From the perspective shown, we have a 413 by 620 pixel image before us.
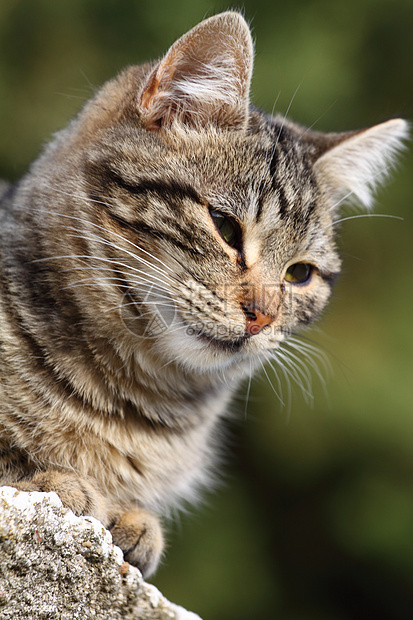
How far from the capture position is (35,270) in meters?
1.17

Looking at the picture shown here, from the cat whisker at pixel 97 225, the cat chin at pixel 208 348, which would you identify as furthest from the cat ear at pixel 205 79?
the cat chin at pixel 208 348

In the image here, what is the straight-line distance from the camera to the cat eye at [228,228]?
1130mm

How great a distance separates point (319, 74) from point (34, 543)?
170 cm

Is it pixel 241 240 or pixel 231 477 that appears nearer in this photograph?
pixel 241 240

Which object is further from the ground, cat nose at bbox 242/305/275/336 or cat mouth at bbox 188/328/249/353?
cat nose at bbox 242/305/275/336

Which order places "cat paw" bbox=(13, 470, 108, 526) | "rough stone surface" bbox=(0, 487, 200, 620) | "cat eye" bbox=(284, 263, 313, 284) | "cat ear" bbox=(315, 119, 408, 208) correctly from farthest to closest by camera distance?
"cat ear" bbox=(315, 119, 408, 208)
"cat eye" bbox=(284, 263, 313, 284)
"cat paw" bbox=(13, 470, 108, 526)
"rough stone surface" bbox=(0, 487, 200, 620)

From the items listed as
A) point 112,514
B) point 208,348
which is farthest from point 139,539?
point 208,348

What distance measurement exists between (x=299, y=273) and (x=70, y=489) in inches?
25.1

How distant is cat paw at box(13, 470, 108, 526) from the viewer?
0.96 meters

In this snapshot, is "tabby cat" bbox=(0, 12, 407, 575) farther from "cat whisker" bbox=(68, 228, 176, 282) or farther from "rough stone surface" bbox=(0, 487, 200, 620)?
"rough stone surface" bbox=(0, 487, 200, 620)

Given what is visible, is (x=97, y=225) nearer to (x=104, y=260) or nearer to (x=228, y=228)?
(x=104, y=260)

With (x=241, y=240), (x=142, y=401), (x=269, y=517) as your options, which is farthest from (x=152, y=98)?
(x=269, y=517)

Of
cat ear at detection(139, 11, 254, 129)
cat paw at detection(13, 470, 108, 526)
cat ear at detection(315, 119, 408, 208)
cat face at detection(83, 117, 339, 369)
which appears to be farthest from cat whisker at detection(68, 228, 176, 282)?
cat ear at detection(315, 119, 408, 208)

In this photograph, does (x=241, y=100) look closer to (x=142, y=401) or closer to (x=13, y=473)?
(x=142, y=401)
